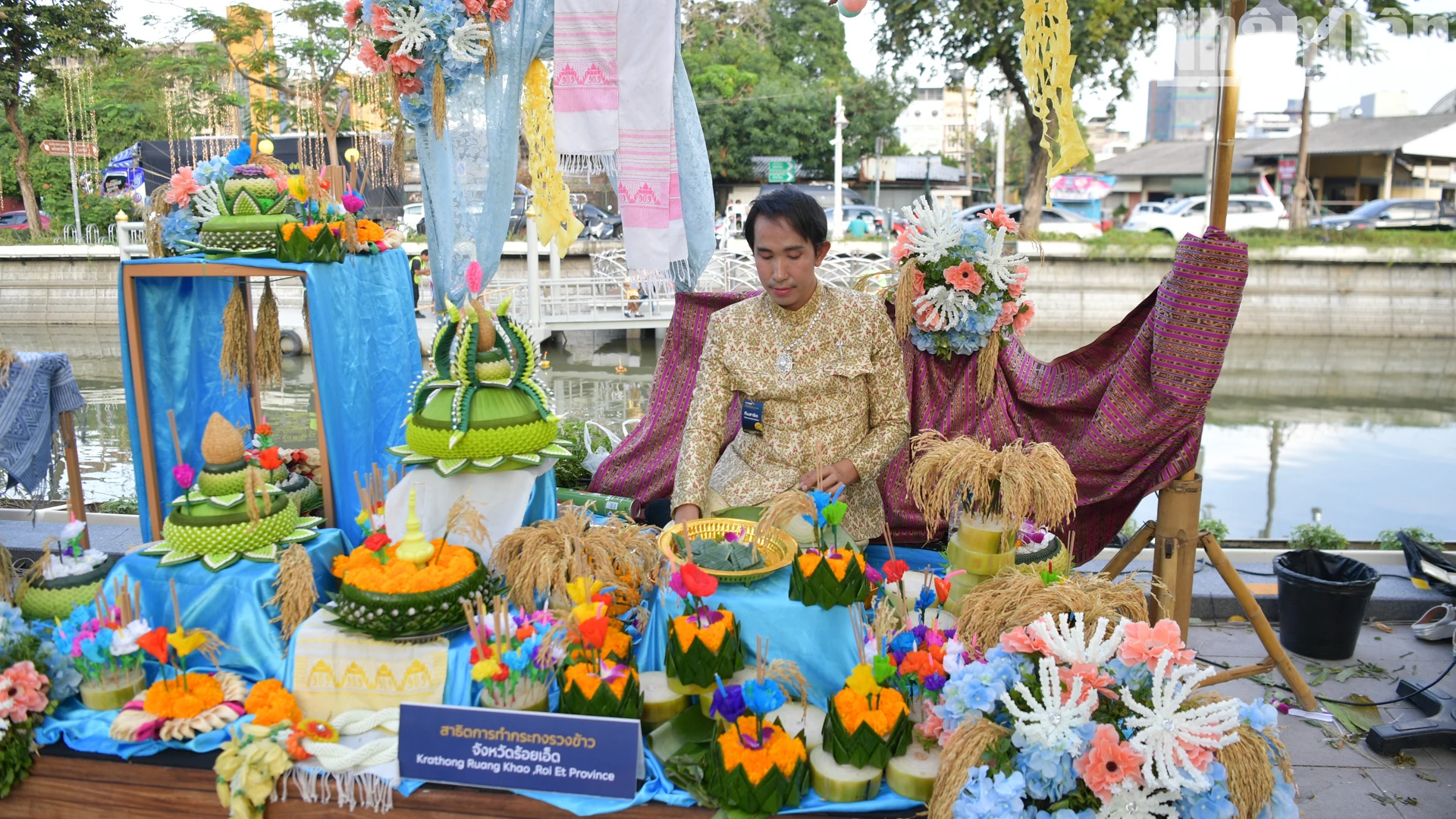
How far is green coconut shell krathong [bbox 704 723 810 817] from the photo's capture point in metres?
1.76

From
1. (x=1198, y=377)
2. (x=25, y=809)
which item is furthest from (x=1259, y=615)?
(x=25, y=809)

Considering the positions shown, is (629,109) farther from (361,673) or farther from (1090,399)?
(361,673)

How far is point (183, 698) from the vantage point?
80.8 inches

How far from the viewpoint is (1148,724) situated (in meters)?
1.60

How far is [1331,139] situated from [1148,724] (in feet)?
85.5

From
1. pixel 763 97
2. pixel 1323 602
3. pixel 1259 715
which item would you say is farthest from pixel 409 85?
pixel 763 97

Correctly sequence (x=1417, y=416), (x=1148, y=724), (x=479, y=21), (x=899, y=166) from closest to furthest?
(x=1148, y=724), (x=479, y=21), (x=1417, y=416), (x=899, y=166)

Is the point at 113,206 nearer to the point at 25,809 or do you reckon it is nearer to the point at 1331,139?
the point at 25,809

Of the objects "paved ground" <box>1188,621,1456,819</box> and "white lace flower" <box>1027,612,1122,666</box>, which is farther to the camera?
"paved ground" <box>1188,621,1456,819</box>

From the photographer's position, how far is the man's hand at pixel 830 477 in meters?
2.47

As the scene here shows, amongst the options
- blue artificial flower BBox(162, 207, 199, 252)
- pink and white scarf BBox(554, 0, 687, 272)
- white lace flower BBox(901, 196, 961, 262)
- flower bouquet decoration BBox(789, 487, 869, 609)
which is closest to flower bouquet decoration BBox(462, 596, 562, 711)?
flower bouquet decoration BBox(789, 487, 869, 609)

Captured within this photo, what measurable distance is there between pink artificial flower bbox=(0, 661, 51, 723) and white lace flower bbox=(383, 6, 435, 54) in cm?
218

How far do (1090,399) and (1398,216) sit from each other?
18.4 meters

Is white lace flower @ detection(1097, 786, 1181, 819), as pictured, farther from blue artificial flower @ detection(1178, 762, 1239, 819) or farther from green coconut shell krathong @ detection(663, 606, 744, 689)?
green coconut shell krathong @ detection(663, 606, 744, 689)
